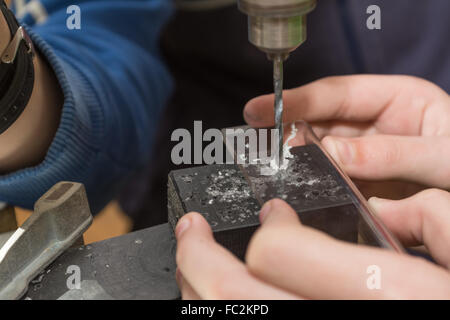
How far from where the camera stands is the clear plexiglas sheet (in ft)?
2.02

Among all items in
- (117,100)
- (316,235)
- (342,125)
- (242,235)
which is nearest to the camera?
(316,235)

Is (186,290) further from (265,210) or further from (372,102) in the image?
(372,102)

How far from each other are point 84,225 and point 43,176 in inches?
9.6

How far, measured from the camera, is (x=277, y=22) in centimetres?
55

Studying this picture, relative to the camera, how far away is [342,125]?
3.28 ft

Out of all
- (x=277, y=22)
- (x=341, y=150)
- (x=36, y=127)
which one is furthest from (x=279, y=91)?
(x=36, y=127)

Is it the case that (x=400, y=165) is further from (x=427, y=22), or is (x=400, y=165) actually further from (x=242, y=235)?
(x=427, y=22)

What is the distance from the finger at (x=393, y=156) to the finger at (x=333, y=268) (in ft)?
1.11

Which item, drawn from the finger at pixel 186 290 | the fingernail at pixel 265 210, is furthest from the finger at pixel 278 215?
the finger at pixel 186 290

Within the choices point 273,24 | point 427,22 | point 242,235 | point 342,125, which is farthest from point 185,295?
point 427,22

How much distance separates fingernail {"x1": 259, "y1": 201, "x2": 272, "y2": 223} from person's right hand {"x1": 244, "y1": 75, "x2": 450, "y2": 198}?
254 millimetres

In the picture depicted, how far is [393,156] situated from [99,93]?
58 cm

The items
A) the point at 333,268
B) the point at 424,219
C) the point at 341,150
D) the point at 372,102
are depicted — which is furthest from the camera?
the point at 372,102

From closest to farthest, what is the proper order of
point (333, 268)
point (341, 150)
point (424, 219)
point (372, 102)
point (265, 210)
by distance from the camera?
1. point (333, 268)
2. point (265, 210)
3. point (424, 219)
4. point (341, 150)
5. point (372, 102)
